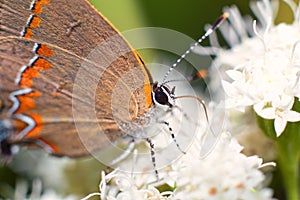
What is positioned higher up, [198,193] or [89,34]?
[89,34]

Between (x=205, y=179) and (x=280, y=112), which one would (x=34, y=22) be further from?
(x=280, y=112)

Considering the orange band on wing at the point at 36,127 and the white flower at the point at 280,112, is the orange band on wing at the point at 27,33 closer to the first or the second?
the orange band on wing at the point at 36,127

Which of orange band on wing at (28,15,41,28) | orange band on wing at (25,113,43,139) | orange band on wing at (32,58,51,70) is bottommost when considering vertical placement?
orange band on wing at (25,113,43,139)

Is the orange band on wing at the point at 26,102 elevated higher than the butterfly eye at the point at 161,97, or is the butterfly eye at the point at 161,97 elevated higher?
the orange band on wing at the point at 26,102

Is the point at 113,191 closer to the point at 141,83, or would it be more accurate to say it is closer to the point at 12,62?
the point at 141,83

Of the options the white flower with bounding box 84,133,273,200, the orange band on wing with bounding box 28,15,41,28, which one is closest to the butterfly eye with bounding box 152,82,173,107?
the white flower with bounding box 84,133,273,200

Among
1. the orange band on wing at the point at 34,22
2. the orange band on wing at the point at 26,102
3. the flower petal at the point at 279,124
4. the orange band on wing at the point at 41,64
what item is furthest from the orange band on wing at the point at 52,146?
the flower petal at the point at 279,124

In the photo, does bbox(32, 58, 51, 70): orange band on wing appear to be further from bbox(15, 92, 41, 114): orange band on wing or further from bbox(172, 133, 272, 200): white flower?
bbox(172, 133, 272, 200): white flower

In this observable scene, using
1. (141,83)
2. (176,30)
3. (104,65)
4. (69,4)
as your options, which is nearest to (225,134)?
(141,83)
